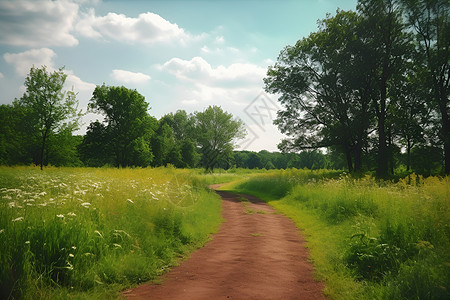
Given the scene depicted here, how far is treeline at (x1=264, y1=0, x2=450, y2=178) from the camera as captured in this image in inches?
892

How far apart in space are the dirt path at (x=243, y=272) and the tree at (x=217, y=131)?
4803cm

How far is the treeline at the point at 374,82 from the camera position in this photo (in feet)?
74.3

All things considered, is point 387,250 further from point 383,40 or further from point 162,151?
point 162,151

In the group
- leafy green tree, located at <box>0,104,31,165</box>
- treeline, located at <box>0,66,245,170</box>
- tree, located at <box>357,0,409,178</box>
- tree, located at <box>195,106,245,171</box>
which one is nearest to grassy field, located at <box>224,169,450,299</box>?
tree, located at <box>357,0,409,178</box>

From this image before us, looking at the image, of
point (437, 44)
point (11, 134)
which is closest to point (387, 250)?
point (437, 44)

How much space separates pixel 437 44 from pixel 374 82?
6.10 meters

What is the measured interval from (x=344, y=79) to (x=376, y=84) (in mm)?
3304

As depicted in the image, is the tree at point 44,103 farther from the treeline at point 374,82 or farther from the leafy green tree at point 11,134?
the treeline at point 374,82

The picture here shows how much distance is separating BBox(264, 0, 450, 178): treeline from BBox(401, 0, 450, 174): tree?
0.07 metres

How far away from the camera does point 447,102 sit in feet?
77.7

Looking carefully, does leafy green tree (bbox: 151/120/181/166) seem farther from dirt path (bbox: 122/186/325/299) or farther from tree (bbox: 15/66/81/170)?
dirt path (bbox: 122/186/325/299)

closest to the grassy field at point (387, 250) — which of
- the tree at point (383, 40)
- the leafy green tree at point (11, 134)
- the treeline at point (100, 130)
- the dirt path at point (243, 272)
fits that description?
the dirt path at point (243, 272)

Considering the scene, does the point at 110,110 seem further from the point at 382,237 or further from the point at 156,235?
the point at 382,237

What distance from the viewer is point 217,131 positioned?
57.8m
